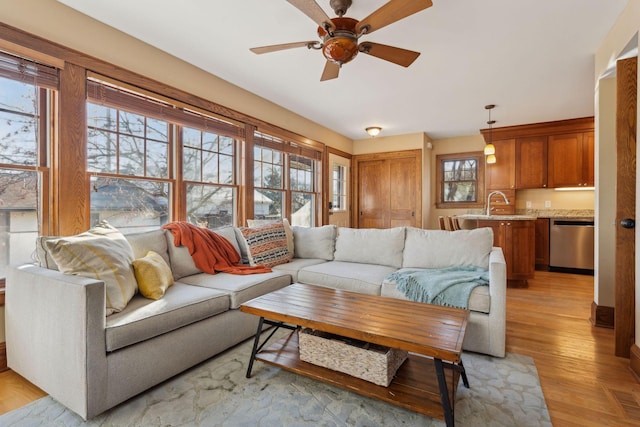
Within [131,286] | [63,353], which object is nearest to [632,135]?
[131,286]

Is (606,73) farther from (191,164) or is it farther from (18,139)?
(18,139)

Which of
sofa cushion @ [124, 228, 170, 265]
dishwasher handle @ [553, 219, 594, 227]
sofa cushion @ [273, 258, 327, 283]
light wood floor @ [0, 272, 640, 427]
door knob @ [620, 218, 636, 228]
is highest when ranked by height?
door knob @ [620, 218, 636, 228]

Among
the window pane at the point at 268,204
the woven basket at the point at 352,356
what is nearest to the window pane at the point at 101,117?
the window pane at the point at 268,204

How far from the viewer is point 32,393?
1827mm

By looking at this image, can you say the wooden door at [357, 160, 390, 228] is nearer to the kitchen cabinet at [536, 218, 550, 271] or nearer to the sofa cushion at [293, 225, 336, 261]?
the kitchen cabinet at [536, 218, 550, 271]

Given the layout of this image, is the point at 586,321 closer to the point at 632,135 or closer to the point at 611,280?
the point at 611,280

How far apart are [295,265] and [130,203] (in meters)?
1.68

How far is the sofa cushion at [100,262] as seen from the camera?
180 cm

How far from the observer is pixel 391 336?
1.50 meters

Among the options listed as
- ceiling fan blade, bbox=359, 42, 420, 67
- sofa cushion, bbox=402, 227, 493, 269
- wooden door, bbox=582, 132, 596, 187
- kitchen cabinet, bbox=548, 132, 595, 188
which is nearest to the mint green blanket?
sofa cushion, bbox=402, 227, 493, 269

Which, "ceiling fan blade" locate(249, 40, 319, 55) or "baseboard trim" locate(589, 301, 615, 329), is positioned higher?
"ceiling fan blade" locate(249, 40, 319, 55)

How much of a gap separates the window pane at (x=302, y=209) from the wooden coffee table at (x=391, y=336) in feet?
9.99

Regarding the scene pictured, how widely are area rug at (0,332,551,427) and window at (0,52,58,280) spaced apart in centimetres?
114

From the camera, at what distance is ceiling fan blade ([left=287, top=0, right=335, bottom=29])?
5.94 feet
